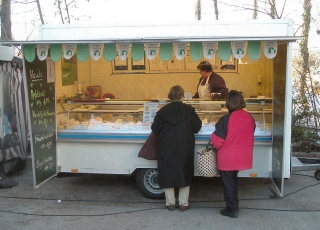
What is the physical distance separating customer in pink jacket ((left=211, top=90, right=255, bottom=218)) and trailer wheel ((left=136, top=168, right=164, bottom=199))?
1.14 meters

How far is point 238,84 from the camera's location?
807 cm

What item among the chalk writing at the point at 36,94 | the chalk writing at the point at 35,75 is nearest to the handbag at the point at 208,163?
the chalk writing at the point at 36,94

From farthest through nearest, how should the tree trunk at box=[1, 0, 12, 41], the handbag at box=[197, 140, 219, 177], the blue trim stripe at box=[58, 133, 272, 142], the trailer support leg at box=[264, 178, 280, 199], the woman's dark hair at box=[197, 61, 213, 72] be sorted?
1. the tree trunk at box=[1, 0, 12, 41]
2. the woman's dark hair at box=[197, 61, 213, 72]
3. the trailer support leg at box=[264, 178, 280, 199]
4. the blue trim stripe at box=[58, 133, 272, 142]
5. the handbag at box=[197, 140, 219, 177]

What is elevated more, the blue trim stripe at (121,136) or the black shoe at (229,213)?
the blue trim stripe at (121,136)

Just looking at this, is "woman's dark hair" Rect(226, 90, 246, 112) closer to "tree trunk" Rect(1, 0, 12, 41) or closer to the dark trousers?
the dark trousers

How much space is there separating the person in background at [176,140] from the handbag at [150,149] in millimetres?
239

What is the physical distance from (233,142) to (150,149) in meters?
1.17

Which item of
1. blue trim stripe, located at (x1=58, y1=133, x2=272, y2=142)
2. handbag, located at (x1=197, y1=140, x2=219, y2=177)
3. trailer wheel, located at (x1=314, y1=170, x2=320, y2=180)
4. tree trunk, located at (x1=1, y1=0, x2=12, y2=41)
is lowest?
trailer wheel, located at (x1=314, y1=170, x2=320, y2=180)

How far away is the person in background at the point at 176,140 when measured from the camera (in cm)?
550

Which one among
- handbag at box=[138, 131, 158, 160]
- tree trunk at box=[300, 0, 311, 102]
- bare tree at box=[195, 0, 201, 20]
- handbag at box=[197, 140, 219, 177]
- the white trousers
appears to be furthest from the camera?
bare tree at box=[195, 0, 201, 20]

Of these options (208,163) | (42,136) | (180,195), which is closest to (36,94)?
(42,136)

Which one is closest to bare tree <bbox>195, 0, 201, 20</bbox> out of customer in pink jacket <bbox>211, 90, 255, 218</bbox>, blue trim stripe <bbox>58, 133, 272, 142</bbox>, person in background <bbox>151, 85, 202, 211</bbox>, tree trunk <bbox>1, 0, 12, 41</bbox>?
tree trunk <bbox>1, 0, 12, 41</bbox>

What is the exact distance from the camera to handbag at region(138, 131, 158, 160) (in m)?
5.83

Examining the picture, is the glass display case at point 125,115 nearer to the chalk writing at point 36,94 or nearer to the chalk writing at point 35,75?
the chalk writing at point 36,94
